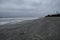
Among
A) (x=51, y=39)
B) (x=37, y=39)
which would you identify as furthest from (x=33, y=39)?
(x=51, y=39)

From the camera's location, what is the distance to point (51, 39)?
214 inches

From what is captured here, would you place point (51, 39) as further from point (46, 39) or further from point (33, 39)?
point (33, 39)

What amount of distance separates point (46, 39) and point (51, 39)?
0.34 meters

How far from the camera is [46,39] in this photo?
5.41m

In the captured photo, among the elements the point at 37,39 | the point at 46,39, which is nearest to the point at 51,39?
the point at 46,39

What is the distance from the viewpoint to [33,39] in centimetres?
550

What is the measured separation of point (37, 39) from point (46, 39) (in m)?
0.59

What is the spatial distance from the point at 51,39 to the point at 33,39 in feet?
3.88

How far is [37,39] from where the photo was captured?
18.1ft

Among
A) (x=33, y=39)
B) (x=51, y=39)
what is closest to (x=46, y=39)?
(x=51, y=39)

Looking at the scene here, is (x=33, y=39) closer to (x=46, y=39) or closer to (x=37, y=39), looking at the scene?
(x=37, y=39)

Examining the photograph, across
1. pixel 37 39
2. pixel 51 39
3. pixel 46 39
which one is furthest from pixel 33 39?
pixel 51 39

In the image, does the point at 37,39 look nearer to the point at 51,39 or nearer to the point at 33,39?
the point at 33,39

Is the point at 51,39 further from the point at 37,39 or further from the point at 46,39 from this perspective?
the point at 37,39
